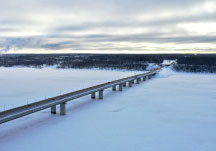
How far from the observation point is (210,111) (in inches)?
960

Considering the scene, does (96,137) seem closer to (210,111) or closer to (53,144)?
(53,144)

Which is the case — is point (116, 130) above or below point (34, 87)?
below

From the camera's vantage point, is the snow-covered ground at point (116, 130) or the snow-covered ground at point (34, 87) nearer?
the snow-covered ground at point (116, 130)

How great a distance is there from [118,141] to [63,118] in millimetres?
7900

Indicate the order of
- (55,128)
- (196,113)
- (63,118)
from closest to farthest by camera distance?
(55,128), (63,118), (196,113)

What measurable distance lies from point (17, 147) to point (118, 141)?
7.18 meters

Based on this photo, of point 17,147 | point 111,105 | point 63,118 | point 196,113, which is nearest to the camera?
point 17,147

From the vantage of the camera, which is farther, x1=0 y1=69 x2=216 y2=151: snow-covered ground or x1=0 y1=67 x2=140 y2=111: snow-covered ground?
x1=0 y1=67 x2=140 y2=111: snow-covered ground

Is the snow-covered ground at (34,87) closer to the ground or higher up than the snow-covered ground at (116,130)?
higher up

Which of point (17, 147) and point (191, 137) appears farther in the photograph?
point (191, 137)

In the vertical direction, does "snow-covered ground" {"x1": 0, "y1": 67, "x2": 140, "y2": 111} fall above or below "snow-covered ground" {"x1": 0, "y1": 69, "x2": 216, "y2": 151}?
Result: above

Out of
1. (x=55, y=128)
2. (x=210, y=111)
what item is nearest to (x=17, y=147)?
(x=55, y=128)

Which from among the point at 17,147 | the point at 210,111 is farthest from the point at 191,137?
the point at 17,147

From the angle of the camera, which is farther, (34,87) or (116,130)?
(34,87)
